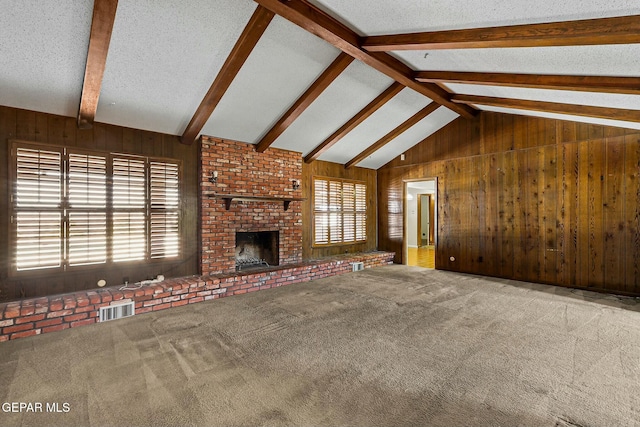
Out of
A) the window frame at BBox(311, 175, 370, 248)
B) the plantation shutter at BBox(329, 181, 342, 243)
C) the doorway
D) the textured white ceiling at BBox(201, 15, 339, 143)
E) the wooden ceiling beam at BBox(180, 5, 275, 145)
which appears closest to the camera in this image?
the wooden ceiling beam at BBox(180, 5, 275, 145)

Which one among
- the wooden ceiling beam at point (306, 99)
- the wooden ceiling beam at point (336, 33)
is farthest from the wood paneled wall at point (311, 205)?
the wooden ceiling beam at point (336, 33)

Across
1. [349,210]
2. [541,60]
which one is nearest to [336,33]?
[541,60]

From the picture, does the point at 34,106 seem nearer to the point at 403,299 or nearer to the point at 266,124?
the point at 266,124

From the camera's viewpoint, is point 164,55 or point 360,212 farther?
point 360,212

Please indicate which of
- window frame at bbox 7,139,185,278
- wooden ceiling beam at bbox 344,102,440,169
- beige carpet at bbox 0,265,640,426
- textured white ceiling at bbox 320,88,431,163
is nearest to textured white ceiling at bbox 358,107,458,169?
wooden ceiling beam at bbox 344,102,440,169

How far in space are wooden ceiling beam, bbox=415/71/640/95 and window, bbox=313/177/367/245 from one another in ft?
10.5

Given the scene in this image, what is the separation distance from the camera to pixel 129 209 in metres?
4.21

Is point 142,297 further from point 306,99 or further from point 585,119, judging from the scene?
point 585,119

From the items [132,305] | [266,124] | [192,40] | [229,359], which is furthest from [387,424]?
[266,124]

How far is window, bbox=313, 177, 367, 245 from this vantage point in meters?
6.62

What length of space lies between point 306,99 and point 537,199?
452 cm

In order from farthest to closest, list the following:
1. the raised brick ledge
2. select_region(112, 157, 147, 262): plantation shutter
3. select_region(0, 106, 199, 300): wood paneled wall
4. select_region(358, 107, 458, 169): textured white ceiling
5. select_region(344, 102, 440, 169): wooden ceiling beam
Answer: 1. select_region(358, 107, 458, 169): textured white ceiling
2. select_region(344, 102, 440, 169): wooden ceiling beam
3. select_region(112, 157, 147, 262): plantation shutter
4. select_region(0, 106, 199, 300): wood paneled wall
5. the raised brick ledge

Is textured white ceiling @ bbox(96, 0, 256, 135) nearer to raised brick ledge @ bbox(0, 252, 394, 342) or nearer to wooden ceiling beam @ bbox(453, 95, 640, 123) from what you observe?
raised brick ledge @ bbox(0, 252, 394, 342)

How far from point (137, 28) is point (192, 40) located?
48cm
